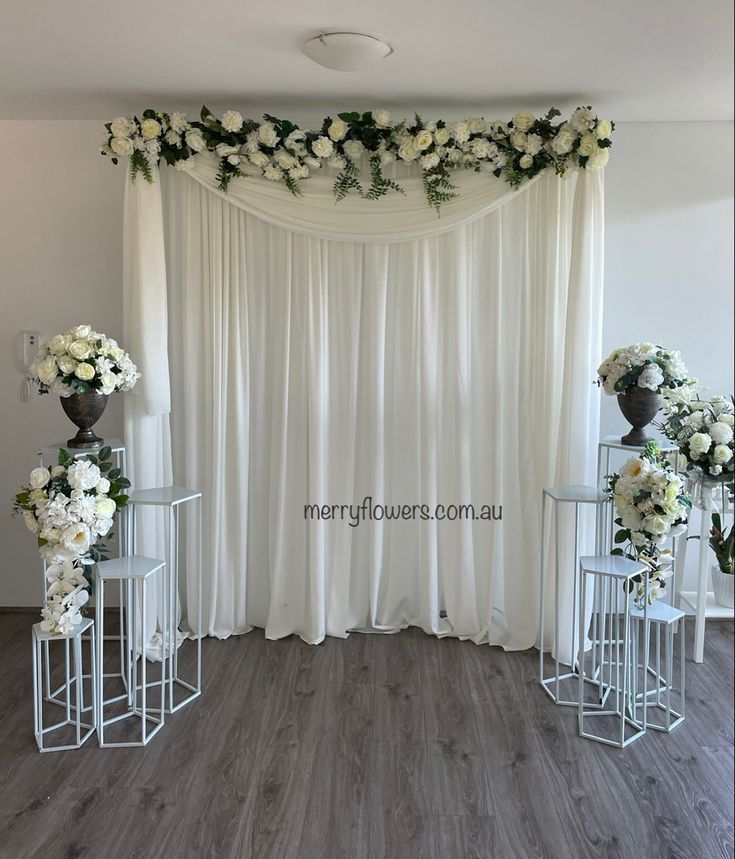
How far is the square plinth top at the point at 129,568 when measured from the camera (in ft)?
8.67

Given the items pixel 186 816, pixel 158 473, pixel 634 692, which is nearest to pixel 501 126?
pixel 158 473

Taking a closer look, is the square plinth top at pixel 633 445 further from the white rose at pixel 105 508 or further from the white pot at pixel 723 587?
the white rose at pixel 105 508

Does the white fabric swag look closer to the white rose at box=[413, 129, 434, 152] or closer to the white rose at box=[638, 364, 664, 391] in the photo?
the white rose at box=[413, 129, 434, 152]

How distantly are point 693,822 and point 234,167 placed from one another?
316cm

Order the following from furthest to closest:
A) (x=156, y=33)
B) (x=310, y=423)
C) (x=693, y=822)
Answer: (x=310, y=423)
(x=156, y=33)
(x=693, y=822)

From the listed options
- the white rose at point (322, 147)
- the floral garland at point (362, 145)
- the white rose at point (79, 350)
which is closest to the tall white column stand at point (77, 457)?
the white rose at point (79, 350)

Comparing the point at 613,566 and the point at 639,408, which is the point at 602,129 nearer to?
the point at 639,408

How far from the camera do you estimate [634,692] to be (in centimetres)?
283

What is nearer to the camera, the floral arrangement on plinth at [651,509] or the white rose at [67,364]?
the floral arrangement on plinth at [651,509]

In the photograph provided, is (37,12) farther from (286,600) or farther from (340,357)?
(286,600)

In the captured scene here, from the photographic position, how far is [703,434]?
2320mm

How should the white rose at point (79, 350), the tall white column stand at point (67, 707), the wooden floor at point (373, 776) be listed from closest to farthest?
the wooden floor at point (373, 776) < the tall white column stand at point (67, 707) < the white rose at point (79, 350)

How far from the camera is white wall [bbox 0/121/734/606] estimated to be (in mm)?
3559

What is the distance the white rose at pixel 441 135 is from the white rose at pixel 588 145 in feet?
1.93
